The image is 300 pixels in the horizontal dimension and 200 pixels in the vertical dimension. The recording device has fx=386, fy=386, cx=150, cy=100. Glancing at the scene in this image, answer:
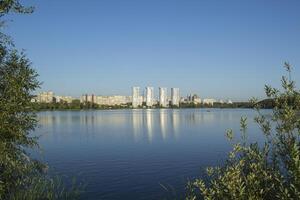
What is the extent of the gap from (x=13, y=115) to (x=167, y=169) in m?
19.0

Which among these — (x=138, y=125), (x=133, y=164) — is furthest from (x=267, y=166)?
(x=138, y=125)

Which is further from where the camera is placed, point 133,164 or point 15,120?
point 133,164

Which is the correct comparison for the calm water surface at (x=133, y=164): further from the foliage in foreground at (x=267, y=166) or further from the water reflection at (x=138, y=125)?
the foliage in foreground at (x=267, y=166)

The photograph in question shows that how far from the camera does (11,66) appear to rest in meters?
16.5

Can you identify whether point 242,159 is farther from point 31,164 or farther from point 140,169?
point 140,169

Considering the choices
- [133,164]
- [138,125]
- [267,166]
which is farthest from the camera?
[138,125]

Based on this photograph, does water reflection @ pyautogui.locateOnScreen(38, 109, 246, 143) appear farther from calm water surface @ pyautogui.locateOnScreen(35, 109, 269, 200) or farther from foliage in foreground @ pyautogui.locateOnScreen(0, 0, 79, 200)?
foliage in foreground @ pyautogui.locateOnScreen(0, 0, 79, 200)

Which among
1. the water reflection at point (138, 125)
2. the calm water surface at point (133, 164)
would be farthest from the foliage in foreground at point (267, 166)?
the water reflection at point (138, 125)

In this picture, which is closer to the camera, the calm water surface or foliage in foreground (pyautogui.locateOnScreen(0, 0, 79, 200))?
foliage in foreground (pyautogui.locateOnScreen(0, 0, 79, 200))

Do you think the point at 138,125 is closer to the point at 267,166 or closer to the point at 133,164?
the point at 133,164

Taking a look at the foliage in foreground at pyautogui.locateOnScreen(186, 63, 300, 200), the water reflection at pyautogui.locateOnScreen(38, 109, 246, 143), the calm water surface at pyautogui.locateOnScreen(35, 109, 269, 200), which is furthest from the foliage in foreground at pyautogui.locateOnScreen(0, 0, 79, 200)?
the water reflection at pyautogui.locateOnScreen(38, 109, 246, 143)

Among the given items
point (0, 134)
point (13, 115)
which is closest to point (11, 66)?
point (13, 115)

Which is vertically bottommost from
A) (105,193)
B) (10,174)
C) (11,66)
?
(105,193)

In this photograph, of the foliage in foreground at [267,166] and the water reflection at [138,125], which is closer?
the foliage in foreground at [267,166]
